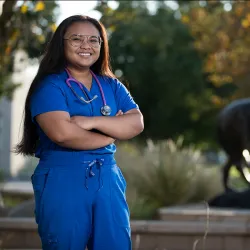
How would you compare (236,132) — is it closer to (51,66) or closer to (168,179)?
(168,179)

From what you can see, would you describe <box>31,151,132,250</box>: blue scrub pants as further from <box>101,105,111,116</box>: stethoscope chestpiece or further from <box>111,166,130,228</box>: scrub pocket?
<box>101,105,111,116</box>: stethoscope chestpiece

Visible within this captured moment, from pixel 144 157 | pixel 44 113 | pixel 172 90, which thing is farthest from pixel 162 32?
pixel 44 113

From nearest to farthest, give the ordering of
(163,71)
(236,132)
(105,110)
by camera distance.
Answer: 1. (105,110)
2. (236,132)
3. (163,71)

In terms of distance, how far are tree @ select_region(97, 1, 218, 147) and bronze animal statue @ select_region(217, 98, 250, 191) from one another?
2348 cm

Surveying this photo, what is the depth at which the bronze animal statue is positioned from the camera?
31.1 ft

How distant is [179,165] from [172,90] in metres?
24.4

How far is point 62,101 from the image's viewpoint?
11.3ft

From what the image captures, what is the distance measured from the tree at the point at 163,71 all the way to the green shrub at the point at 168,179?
22.3 metres

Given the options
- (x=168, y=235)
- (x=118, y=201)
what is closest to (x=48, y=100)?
(x=118, y=201)

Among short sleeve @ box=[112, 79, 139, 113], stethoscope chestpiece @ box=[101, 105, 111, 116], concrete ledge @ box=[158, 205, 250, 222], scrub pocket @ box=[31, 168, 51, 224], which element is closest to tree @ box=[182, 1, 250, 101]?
concrete ledge @ box=[158, 205, 250, 222]

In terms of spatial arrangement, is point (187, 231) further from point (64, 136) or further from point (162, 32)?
point (162, 32)

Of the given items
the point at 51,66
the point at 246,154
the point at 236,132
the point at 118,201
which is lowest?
the point at 246,154

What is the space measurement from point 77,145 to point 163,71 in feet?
103

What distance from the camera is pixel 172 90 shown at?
115 feet
